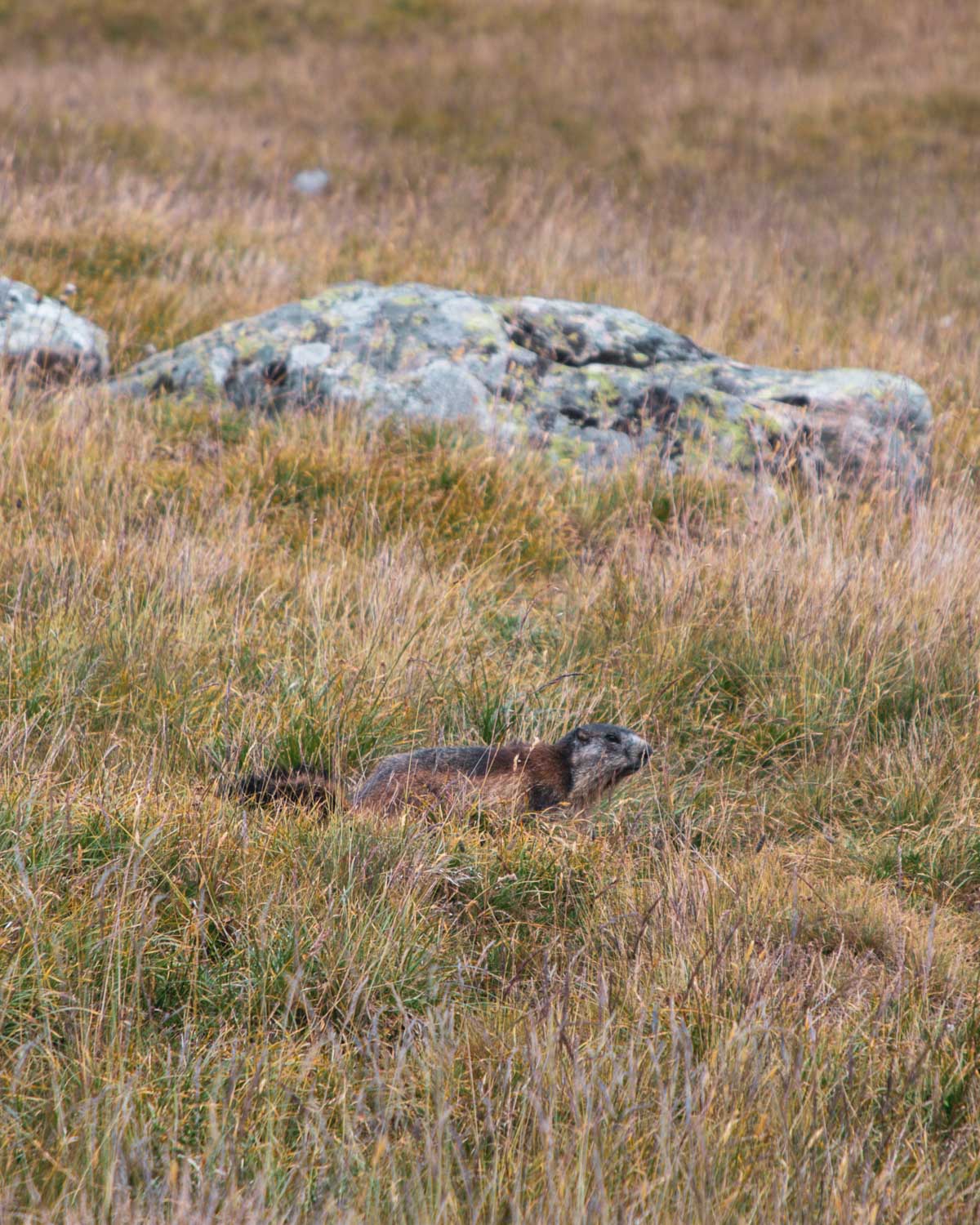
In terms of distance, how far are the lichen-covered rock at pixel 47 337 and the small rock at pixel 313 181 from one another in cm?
651

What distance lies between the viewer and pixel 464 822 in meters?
2.91

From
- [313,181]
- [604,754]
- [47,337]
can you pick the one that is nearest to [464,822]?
[604,754]

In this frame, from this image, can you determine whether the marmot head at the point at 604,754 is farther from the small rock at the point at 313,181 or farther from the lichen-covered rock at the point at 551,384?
the small rock at the point at 313,181

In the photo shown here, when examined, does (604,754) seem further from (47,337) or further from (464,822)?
(47,337)

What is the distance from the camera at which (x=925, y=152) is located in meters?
15.4

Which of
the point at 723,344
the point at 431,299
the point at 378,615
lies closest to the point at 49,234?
the point at 431,299

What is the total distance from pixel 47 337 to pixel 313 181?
7.43 m

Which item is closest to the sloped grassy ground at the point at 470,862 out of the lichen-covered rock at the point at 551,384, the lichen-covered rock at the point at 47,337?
the lichen-covered rock at the point at 551,384

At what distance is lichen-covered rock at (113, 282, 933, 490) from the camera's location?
5.70m

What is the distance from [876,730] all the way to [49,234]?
6.87 meters

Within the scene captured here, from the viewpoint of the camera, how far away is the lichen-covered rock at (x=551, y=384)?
5.70 meters

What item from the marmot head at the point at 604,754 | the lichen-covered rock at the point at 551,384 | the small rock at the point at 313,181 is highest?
the small rock at the point at 313,181

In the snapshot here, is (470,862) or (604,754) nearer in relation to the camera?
(470,862)

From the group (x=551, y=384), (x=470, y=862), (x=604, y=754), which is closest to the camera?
(x=470, y=862)
